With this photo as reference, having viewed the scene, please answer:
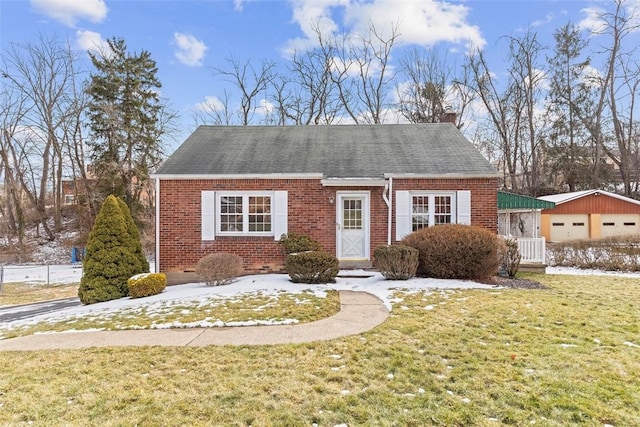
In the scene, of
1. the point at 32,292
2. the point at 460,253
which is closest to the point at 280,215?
the point at 460,253

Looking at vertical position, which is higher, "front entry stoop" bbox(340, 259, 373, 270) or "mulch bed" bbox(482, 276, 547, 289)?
"front entry stoop" bbox(340, 259, 373, 270)

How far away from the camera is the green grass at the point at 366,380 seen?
10.1 feet

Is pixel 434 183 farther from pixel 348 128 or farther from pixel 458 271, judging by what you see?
pixel 348 128

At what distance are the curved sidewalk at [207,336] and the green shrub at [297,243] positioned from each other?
4.61 meters

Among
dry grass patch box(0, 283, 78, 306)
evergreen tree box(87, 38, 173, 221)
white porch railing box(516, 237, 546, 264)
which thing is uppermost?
→ evergreen tree box(87, 38, 173, 221)

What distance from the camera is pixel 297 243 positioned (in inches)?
422

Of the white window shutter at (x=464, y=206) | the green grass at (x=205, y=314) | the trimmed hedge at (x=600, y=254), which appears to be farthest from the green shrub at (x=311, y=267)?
the trimmed hedge at (x=600, y=254)

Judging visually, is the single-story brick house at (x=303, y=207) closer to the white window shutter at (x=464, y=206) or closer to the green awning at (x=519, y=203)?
the white window shutter at (x=464, y=206)

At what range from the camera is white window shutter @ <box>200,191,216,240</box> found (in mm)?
11023

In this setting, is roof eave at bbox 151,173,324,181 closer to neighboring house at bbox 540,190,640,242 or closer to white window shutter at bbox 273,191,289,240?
white window shutter at bbox 273,191,289,240

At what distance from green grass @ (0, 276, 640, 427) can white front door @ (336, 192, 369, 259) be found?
5.50 metres

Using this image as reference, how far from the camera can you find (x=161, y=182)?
11.1 metres

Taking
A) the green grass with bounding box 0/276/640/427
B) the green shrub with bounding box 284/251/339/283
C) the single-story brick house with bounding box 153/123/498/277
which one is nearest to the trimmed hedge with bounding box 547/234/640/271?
the single-story brick house with bounding box 153/123/498/277

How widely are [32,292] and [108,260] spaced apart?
20.2 ft
